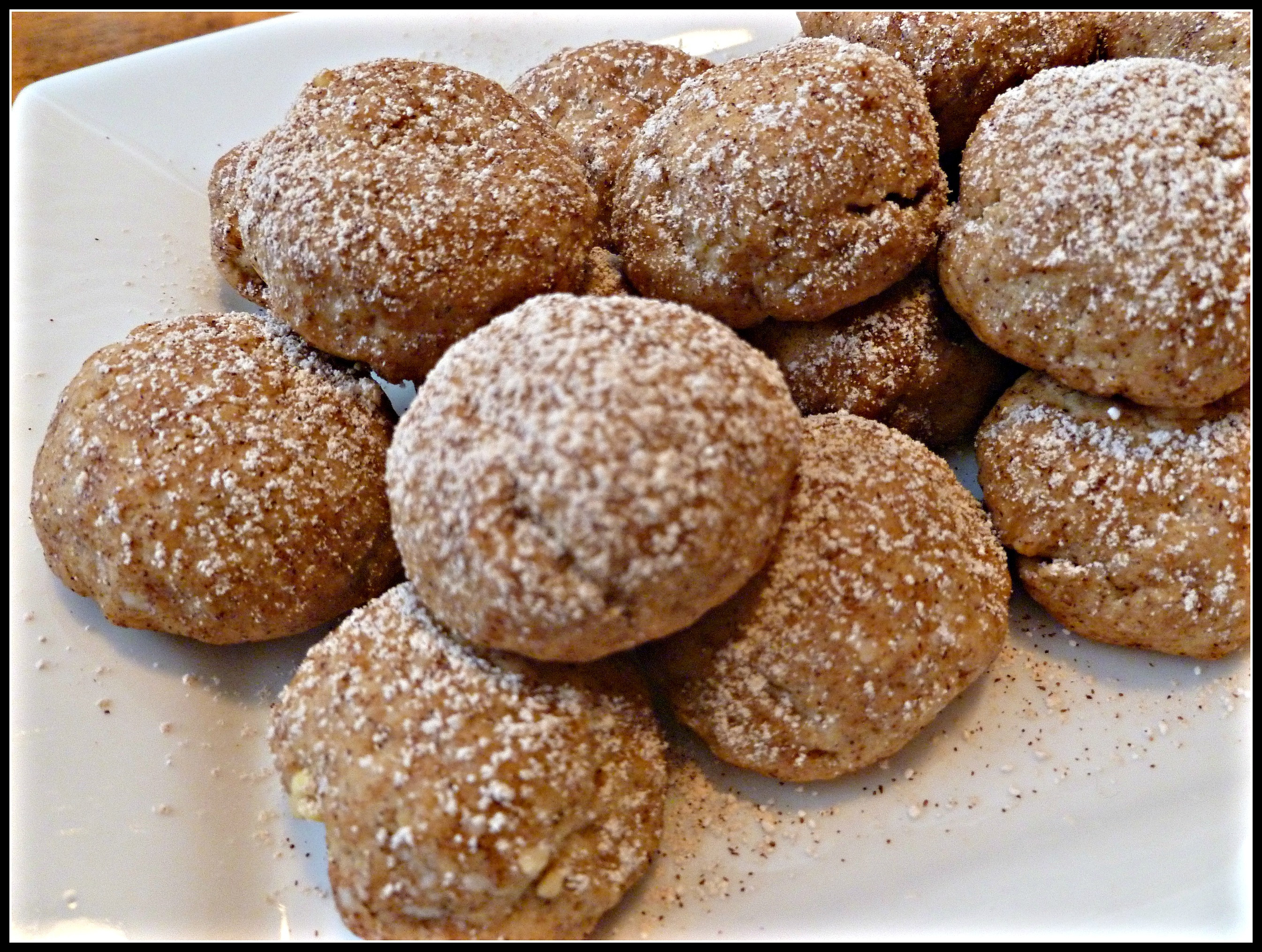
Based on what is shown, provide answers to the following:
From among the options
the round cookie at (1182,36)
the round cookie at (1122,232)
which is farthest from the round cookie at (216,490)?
the round cookie at (1182,36)

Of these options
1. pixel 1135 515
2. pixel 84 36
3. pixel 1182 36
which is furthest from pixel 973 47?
pixel 84 36

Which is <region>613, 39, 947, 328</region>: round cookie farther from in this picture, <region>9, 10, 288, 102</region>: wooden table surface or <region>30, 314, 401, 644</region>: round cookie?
<region>9, 10, 288, 102</region>: wooden table surface

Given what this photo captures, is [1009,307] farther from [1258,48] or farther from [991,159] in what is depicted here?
[1258,48]

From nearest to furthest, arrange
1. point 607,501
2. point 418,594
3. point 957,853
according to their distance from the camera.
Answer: point 607,501 → point 418,594 → point 957,853

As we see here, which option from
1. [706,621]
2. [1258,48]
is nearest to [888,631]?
[706,621]

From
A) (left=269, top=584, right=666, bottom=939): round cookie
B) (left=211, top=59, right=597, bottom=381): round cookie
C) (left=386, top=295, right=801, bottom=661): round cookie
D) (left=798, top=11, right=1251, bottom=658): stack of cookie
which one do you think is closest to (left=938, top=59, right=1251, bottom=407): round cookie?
(left=798, top=11, right=1251, bottom=658): stack of cookie

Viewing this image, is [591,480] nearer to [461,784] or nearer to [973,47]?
[461,784]
